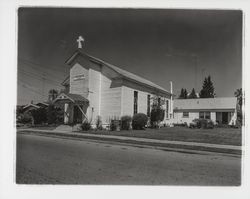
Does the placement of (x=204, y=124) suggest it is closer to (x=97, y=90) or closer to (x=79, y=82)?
(x=97, y=90)

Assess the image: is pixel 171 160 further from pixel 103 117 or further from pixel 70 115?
pixel 70 115

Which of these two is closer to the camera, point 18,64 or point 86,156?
point 18,64

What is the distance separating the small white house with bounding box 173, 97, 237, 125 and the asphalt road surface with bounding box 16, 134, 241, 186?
785 inches

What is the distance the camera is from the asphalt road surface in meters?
5.41

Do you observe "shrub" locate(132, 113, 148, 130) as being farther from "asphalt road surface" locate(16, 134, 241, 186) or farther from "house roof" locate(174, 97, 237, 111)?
Answer: "house roof" locate(174, 97, 237, 111)

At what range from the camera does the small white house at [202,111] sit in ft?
85.9

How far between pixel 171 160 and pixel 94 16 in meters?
4.76

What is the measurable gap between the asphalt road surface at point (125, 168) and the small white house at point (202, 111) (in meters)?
19.9

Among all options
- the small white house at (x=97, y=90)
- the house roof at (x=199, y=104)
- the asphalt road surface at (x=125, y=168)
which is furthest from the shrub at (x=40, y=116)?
the house roof at (x=199, y=104)

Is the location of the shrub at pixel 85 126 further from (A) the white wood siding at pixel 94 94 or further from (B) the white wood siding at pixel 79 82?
(B) the white wood siding at pixel 79 82
